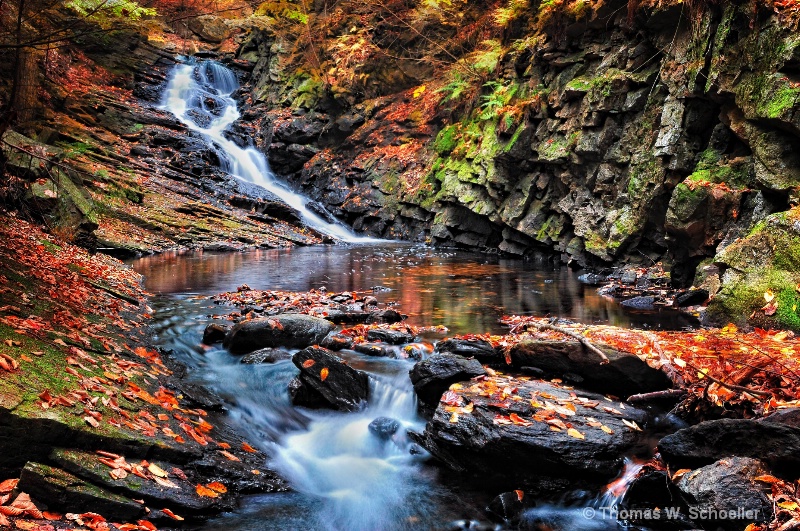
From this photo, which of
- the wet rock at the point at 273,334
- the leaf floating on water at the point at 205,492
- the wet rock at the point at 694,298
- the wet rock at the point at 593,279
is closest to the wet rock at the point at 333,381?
the wet rock at the point at 273,334

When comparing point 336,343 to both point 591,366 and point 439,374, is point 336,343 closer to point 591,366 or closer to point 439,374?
point 439,374

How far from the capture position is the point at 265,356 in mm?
7184

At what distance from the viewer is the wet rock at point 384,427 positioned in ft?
18.5

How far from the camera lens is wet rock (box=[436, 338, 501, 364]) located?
666 cm

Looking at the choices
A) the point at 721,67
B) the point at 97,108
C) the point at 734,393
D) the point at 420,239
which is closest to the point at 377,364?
the point at 734,393

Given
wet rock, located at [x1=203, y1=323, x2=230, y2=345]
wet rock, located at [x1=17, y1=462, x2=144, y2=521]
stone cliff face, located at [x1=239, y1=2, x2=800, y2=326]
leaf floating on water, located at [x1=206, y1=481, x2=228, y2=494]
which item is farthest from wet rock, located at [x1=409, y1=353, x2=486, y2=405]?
stone cliff face, located at [x1=239, y1=2, x2=800, y2=326]

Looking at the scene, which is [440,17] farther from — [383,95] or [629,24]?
[629,24]

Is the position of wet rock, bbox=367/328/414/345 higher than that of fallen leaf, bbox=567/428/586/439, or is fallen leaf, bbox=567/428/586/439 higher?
wet rock, bbox=367/328/414/345

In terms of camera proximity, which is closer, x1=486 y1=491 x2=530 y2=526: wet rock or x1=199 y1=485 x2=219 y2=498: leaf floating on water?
x1=199 y1=485 x2=219 y2=498: leaf floating on water

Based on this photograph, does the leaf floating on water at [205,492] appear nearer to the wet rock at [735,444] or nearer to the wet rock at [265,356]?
the wet rock at [265,356]

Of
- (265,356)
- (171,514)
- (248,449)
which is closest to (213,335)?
(265,356)

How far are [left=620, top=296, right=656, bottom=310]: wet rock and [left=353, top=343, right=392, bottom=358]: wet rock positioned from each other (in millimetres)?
5703

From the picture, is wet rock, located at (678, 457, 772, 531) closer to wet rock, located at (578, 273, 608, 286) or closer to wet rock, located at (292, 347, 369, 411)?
wet rock, located at (292, 347, 369, 411)

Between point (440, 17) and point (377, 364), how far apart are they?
2157cm
